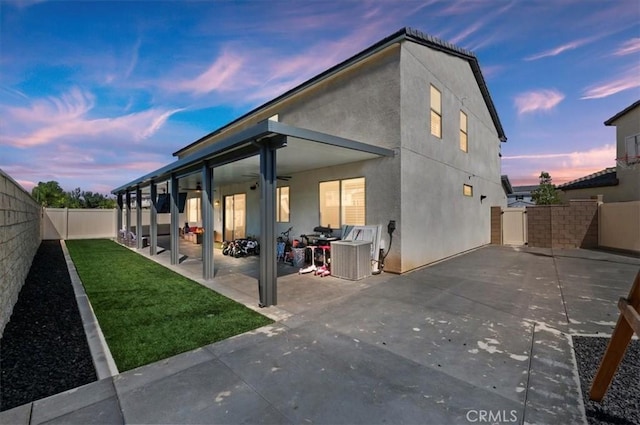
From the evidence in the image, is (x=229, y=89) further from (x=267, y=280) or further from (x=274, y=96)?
(x=267, y=280)

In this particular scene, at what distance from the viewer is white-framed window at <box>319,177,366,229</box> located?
321 inches

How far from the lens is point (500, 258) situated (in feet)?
32.0

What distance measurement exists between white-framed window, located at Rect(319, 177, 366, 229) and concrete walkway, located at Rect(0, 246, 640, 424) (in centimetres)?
325

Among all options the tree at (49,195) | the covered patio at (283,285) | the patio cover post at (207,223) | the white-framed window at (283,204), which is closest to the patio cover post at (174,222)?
the covered patio at (283,285)

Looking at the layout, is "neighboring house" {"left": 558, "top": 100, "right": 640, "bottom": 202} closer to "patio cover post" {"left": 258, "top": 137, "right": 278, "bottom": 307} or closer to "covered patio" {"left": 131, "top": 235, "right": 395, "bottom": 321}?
"covered patio" {"left": 131, "top": 235, "right": 395, "bottom": 321}

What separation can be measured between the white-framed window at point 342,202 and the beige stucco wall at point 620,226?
10.4m

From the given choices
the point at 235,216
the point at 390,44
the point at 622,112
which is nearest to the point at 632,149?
the point at 622,112

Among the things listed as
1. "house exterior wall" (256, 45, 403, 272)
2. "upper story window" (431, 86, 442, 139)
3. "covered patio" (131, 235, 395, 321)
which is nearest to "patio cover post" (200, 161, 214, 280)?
"covered patio" (131, 235, 395, 321)

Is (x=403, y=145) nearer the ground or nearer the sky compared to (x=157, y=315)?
nearer the sky

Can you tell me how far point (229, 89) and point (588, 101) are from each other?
12477 millimetres

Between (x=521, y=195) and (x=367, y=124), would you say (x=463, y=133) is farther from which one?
(x=521, y=195)

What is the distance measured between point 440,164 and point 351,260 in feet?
15.5

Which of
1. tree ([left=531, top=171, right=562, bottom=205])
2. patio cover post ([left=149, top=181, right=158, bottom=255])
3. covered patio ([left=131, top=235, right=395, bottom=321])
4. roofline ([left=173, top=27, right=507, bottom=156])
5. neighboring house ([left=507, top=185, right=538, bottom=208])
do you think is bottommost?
covered patio ([left=131, top=235, right=395, bottom=321])

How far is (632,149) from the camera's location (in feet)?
49.6
